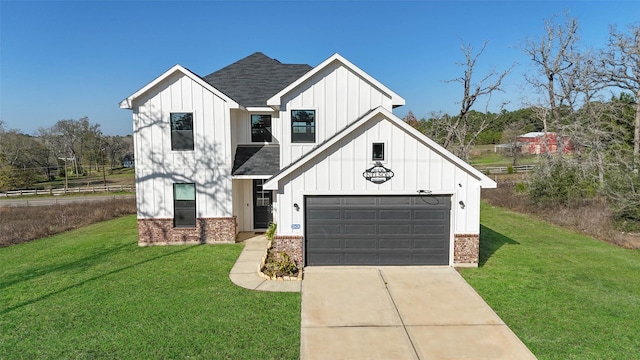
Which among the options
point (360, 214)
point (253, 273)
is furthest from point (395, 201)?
point (253, 273)

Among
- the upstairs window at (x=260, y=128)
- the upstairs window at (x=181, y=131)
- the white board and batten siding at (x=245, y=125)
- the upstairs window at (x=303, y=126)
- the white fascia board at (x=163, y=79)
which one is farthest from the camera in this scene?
the upstairs window at (x=260, y=128)

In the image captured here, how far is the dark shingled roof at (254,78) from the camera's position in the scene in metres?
15.2

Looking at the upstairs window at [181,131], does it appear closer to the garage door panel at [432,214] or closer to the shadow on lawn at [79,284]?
the shadow on lawn at [79,284]

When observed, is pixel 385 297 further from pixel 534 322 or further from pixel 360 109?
pixel 360 109

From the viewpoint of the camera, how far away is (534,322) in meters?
7.56

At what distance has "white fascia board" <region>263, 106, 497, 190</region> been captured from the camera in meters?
10.4

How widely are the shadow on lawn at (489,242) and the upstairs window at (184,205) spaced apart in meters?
10.2

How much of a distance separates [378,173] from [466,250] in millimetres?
3607

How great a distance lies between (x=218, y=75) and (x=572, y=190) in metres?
20.2

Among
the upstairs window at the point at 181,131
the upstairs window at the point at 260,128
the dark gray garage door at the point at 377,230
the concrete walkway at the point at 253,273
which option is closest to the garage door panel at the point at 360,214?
the dark gray garage door at the point at 377,230

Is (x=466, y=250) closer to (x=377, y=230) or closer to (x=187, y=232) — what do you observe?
(x=377, y=230)

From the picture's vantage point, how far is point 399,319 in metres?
7.82

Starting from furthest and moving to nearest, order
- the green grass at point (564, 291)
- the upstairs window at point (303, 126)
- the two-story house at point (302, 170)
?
1. the upstairs window at point (303, 126)
2. the two-story house at point (302, 170)
3. the green grass at point (564, 291)

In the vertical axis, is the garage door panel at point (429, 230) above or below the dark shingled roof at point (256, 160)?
below
